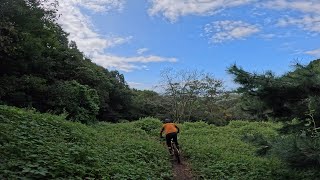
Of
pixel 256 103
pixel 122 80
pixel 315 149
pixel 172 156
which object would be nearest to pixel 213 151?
pixel 172 156

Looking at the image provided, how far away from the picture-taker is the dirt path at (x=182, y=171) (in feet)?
34.7

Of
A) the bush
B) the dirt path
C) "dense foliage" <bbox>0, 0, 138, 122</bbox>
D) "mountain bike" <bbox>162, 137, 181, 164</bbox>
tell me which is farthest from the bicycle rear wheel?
"dense foliage" <bbox>0, 0, 138, 122</bbox>

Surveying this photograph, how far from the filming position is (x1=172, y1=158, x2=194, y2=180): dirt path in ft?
34.7

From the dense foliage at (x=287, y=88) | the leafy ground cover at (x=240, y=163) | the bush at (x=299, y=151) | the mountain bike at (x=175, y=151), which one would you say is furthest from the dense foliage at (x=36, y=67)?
the bush at (x=299, y=151)

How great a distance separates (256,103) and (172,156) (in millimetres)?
5554

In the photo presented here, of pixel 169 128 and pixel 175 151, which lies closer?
pixel 175 151

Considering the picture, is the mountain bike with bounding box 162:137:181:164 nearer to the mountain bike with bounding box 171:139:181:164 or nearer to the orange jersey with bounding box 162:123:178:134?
the mountain bike with bounding box 171:139:181:164

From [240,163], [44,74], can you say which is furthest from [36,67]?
[240,163]

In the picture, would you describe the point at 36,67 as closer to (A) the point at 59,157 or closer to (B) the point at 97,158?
(B) the point at 97,158

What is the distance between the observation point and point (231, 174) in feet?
34.7

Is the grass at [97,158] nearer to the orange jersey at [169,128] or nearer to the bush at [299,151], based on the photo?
the bush at [299,151]

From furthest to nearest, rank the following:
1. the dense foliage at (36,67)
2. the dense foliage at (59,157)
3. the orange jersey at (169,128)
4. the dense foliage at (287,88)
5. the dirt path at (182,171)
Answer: the dense foliage at (36,67), the orange jersey at (169,128), the dirt path at (182,171), the dense foliage at (287,88), the dense foliage at (59,157)

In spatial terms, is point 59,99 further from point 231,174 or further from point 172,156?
point 231,174

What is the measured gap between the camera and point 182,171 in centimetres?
1145
